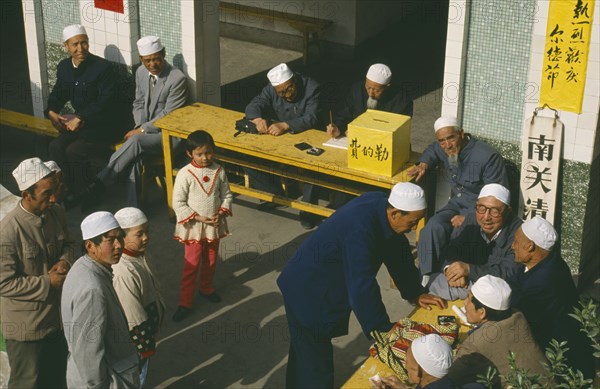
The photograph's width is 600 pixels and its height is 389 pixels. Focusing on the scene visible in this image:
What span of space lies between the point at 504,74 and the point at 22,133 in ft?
20.6

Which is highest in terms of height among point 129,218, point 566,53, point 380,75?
point 566,53

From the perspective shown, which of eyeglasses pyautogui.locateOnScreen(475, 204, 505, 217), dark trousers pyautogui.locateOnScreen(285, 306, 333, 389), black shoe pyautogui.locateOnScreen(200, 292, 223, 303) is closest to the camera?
dark trousers pyautogui.locateOnScreen(285, 306, 333, 389)

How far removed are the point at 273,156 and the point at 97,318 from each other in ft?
11.8

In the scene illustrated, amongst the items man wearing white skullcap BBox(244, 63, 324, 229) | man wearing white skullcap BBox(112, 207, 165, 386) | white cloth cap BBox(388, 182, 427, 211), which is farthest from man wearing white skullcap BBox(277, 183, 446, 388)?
man wearing white skullcap BBox(244, 63, 324, 229)

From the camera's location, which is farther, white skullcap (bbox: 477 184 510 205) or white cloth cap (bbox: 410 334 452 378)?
white skullcap (bbox: 477 184 510 205)

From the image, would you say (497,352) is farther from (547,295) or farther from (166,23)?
(166,23)

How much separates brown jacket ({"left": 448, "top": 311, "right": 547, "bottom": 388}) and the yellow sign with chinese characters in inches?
109

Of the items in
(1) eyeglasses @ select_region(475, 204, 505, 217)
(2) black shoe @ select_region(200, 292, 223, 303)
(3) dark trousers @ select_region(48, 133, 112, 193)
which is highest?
(1) eyeglasses @ select_region(475, 204, 505, 217)

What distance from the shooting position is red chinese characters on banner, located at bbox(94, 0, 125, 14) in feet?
32.3

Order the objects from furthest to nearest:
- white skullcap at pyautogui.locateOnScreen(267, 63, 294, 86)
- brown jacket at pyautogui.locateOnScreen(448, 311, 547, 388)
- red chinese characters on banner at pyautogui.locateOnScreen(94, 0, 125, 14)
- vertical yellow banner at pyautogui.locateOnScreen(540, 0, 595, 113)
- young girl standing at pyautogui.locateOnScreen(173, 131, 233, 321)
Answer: red chinese characters on banner at pyautogui.locateOnScreen(94, 0, 125, 14), white skullcap at pyautogui.locateOnScreen(267, 63, 294, 86), young girl standing at pyautogui.locateOnScreen(173, 131, 233, 321), vertical yellow banner at pyautogui.locateOnScreen(540, 0, 595, 113), brown jacket at pyautogui.locateOnScreen(448, 311, 547, 388)

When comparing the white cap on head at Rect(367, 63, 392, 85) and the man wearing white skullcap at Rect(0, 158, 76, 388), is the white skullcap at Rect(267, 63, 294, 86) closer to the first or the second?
the white cap on head at Rect(367, 63, 392, 85)

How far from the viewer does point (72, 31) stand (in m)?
9.45

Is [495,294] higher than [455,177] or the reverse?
higher

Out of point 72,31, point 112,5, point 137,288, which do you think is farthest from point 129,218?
point 112,5
